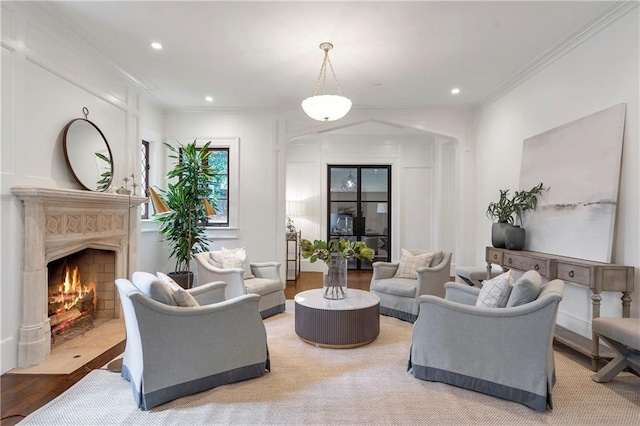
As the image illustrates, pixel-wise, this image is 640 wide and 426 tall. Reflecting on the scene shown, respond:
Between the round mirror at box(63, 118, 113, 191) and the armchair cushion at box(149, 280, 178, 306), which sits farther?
the round mirror at box(63, 118, 113, 191)

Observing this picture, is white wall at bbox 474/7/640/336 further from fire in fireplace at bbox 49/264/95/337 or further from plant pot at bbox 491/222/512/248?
fire in fireplace at bbox 49/264/95/337

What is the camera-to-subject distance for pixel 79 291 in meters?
3.91

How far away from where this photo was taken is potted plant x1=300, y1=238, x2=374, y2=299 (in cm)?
365

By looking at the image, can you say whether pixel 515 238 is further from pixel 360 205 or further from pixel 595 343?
pixel 360 205

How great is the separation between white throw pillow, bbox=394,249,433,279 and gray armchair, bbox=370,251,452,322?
6cm

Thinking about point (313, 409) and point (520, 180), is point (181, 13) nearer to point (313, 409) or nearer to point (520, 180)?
point (313, 409)

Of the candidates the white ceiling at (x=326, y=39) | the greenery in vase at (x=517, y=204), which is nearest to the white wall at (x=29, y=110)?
the white ceiling at (x=326, y=39)

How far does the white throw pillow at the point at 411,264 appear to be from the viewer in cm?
451

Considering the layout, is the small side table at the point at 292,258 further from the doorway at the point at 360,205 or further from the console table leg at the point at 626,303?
the console table leg at the point at 626,303

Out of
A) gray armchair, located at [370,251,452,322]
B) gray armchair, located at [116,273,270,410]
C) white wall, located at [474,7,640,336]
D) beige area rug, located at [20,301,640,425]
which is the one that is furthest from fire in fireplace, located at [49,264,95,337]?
white wall, located at [474,7,640,336]

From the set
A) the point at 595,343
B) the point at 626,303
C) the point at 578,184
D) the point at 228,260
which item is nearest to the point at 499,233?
the point at 578,184

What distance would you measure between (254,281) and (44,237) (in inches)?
84.5

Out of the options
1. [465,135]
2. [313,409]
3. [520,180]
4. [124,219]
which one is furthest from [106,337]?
[465,135]

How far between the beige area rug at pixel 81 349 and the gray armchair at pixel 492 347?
9.16ft
